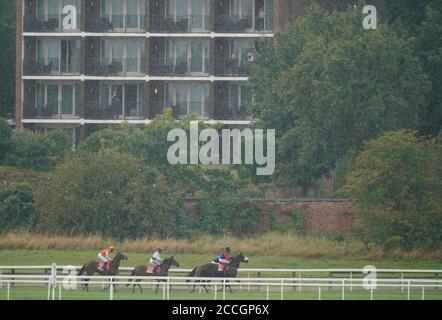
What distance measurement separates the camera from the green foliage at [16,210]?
68.6m

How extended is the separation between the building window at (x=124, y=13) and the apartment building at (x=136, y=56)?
0.17ft

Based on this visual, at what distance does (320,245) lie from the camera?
6544 cm

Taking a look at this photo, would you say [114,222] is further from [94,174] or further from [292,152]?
[292,152]

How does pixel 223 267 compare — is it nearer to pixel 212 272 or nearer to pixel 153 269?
pixel 212 272

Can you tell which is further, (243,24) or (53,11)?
(53,11)

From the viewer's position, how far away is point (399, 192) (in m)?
64.1

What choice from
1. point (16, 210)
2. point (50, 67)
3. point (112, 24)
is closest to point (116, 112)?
point (50, 67)

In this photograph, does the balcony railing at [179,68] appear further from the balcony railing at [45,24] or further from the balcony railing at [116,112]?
the balcony railing at [45,24]

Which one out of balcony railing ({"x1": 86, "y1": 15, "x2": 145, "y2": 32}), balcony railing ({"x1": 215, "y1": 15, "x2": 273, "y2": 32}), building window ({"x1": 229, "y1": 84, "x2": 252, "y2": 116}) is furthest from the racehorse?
balcony railing ({"x1": 86, "y1": 15, "x2": 145, "y2": 32})

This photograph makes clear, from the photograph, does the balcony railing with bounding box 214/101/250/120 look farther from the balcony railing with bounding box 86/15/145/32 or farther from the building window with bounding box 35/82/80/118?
the building window with bounding box 35/82/80/118

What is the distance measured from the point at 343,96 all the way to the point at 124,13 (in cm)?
1810

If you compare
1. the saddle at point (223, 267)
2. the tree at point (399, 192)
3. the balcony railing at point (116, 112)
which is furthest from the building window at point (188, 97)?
the saddle at point (223, 267)

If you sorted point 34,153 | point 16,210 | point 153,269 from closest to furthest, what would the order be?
point 153,269, point 16,210, point 34,153
